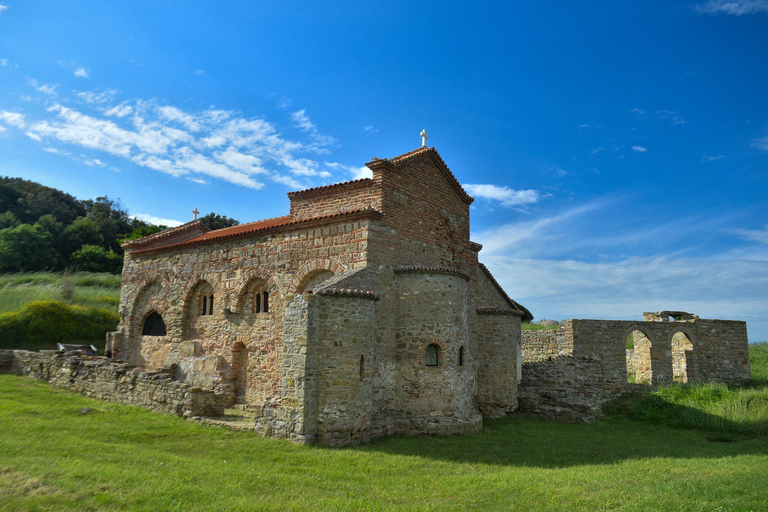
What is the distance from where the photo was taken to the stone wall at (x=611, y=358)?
1722 cm

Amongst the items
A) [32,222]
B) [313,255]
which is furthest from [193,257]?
[32,222]

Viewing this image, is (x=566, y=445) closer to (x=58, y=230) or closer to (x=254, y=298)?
(x=254, y=298)

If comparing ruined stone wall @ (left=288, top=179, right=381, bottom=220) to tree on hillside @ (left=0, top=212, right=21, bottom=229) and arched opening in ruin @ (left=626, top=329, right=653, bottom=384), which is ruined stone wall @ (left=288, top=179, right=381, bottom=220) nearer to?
arched opening in ruin @ (left=626, top=329, right=653, bottom=384)

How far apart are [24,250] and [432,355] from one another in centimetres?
3860

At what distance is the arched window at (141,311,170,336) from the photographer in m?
18.9

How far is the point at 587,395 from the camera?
1744 cm

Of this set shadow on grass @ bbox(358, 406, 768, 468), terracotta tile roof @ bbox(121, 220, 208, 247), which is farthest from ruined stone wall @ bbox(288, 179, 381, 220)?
terracotta tile roof @ bbox(121, 220, 208, 247)

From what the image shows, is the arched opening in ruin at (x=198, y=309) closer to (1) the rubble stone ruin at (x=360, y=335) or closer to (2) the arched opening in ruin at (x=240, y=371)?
(1) the rubble stone ruin at (x=360, y=335)

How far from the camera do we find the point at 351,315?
452 inches

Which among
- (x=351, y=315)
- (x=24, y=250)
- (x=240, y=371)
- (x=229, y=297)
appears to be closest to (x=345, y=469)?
(x=351, y=315)

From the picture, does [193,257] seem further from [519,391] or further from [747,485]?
[747,485]

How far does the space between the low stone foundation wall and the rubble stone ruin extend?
0.20 feet

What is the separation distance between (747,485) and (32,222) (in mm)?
55350

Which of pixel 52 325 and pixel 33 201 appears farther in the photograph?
pixel 33 201
